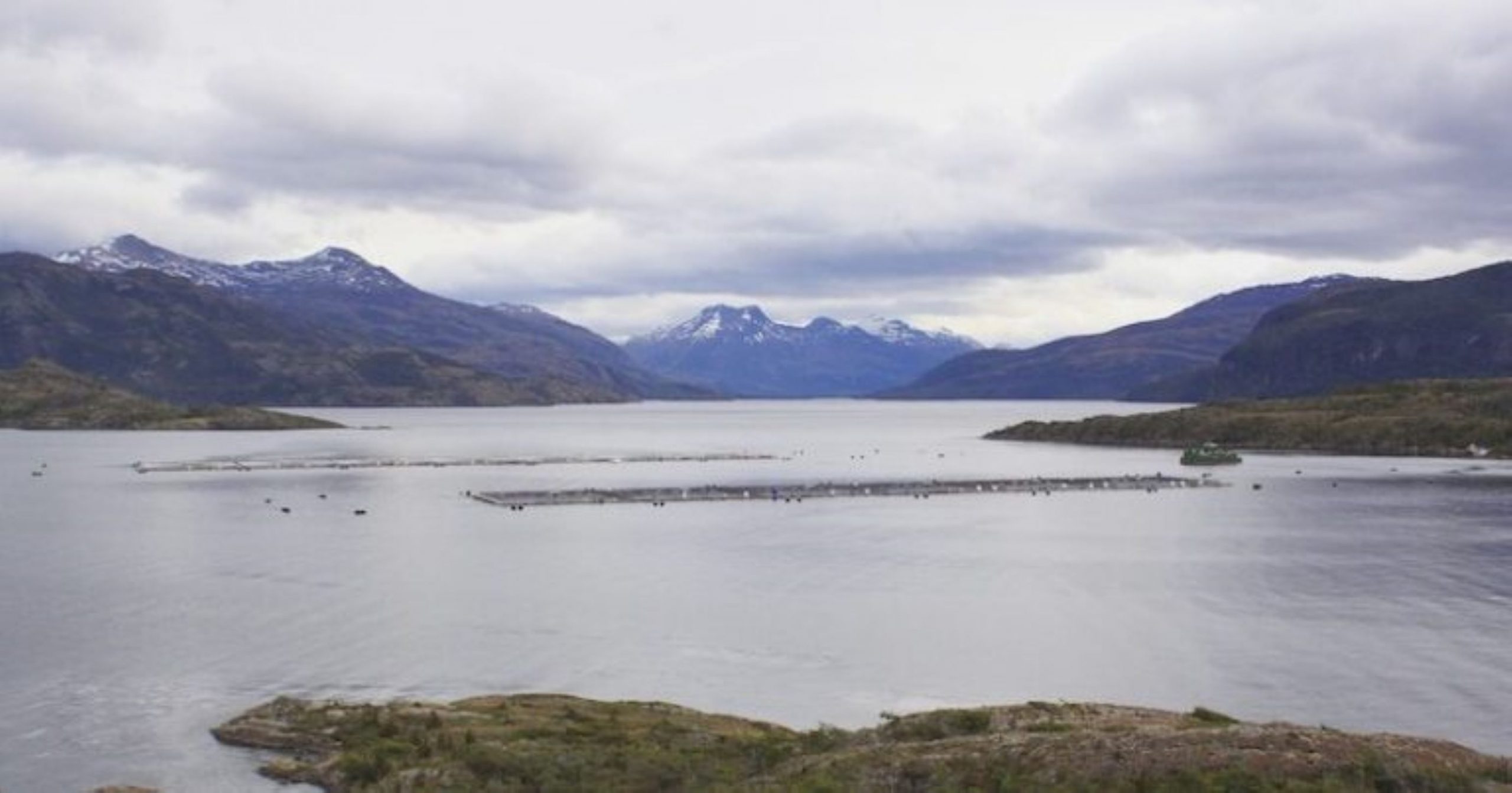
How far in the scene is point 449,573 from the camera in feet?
330

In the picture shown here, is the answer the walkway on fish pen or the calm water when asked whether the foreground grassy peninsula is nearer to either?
the calm water

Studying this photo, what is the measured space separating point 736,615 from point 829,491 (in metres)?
93.9

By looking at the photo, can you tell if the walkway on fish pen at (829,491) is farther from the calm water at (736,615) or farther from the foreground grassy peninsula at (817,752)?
the foreground grassy peninsula at (817,752)

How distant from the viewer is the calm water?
58.0 meters

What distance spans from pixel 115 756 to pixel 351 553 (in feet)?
207

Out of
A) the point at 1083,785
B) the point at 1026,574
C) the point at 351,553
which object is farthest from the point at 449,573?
the point at 1083,785

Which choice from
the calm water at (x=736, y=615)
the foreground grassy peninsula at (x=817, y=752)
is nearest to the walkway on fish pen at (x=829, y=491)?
the calm water at (x=736, y=615)

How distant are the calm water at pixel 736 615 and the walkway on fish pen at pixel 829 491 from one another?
12880mm

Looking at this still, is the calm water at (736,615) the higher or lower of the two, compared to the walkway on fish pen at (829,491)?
lower

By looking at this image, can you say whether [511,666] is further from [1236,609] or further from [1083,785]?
[1236,609]

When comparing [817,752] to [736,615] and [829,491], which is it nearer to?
[736,615]

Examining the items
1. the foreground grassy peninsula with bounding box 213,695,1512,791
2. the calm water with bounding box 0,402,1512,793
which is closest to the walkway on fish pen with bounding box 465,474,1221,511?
the calm water with bounding box 0,402,1512,793

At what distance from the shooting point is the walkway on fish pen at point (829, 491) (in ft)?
527

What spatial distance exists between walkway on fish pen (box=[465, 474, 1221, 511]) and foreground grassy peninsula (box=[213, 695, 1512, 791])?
326ft
